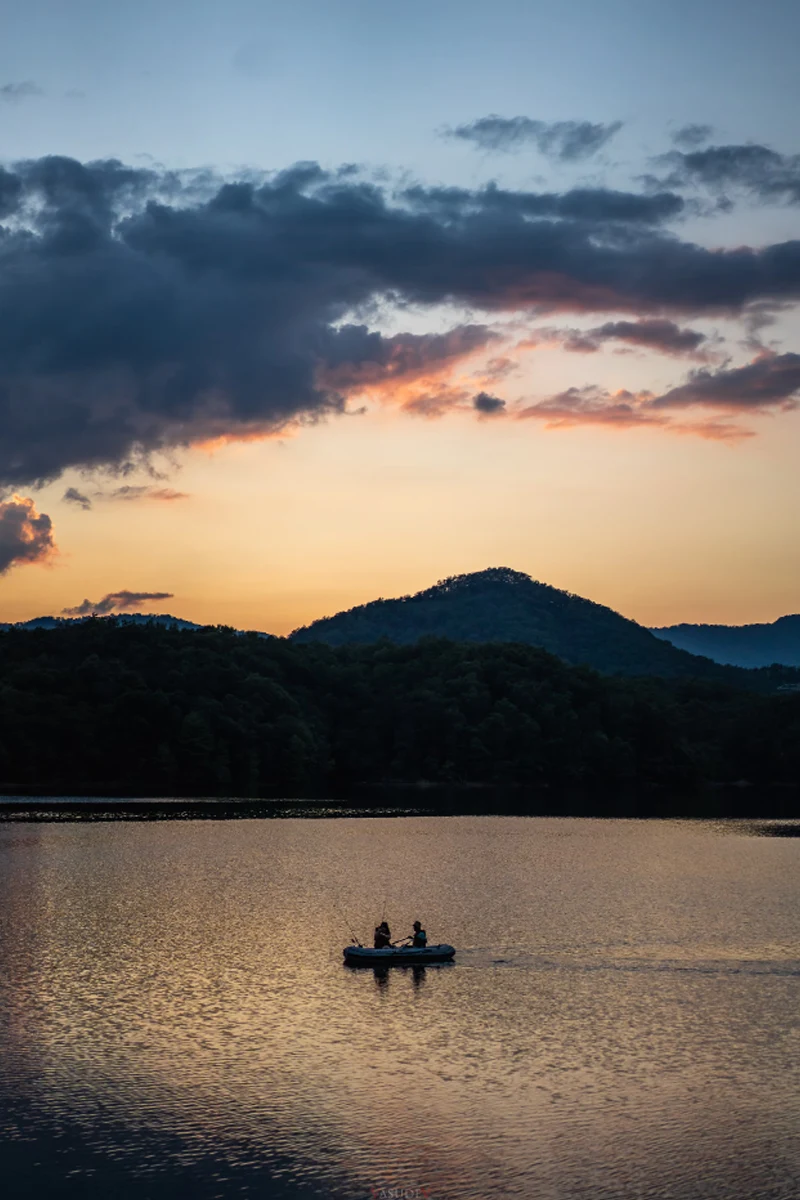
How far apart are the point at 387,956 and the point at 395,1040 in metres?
13.8

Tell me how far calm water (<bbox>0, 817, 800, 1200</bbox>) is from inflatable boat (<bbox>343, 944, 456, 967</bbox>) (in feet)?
2.52

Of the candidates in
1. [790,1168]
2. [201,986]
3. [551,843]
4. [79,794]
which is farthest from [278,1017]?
[79,794]

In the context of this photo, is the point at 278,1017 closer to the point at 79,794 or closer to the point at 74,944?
the point at 74,944

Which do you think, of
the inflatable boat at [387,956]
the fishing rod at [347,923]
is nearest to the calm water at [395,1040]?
the fishing rod at [347,923]

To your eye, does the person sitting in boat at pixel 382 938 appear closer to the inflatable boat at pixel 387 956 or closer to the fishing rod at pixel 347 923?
the inflatable boat at pixel 387 956

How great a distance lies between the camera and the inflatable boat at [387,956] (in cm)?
6194

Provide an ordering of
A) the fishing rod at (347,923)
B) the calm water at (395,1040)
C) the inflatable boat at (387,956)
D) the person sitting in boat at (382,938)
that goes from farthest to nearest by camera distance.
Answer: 1. the fishing rod at (347,923)
2. the person sitting in boat at (382,938)
3. the inflatable boat at (387,956)
4. the calm water at (395,1040)

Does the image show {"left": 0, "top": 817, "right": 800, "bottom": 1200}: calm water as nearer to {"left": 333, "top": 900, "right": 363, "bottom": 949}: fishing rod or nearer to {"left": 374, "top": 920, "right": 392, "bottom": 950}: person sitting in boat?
{"left": 333, "top": 900, "right": 363, "bottom": 949}: fishing rod

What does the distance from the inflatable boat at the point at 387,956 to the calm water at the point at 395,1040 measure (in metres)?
0.77

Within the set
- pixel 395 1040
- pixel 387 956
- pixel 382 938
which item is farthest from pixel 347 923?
pixel 395 1040

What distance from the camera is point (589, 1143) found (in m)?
35.9

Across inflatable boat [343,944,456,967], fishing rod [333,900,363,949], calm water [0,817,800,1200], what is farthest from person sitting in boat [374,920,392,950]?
fishing rod [333,900,363,949]

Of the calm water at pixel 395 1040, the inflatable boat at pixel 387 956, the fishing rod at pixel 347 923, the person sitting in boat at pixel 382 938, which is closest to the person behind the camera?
the calm water at pixel 395 1040

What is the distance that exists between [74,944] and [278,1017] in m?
20.0
